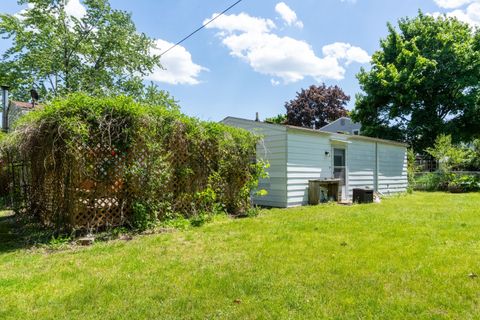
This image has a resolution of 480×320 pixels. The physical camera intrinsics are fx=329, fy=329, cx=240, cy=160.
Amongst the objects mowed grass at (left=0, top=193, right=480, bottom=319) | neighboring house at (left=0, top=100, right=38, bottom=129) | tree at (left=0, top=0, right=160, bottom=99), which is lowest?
mowed grass at (left=0, top=193, right=480, bottom=319)

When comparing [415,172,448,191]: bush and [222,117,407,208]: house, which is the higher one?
[222,117,407,208]: house

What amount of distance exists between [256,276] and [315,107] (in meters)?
36.3

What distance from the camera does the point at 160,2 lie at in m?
10.2

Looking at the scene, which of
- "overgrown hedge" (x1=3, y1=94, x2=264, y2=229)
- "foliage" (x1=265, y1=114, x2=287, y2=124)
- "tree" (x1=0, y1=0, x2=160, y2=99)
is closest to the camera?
"overgrown hedge" (x1=3, y1=94, x2=264, y2=229)

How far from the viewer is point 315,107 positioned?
38.0 metres

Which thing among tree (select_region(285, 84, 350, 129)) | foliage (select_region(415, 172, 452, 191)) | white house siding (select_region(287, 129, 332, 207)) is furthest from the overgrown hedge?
tree (select_region(285, 84, 350, 129))

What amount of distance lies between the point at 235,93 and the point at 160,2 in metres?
8.31

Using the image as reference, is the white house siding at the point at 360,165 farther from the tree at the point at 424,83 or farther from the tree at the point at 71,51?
the tree at the point at 71,51

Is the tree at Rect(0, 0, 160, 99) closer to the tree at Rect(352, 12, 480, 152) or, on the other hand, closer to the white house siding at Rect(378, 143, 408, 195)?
the white house siding at Rect(378, 143, 408, 195)

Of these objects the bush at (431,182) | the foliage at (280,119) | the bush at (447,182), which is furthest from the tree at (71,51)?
the foliage at (280,119)

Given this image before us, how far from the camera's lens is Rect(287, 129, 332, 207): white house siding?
31.6ft

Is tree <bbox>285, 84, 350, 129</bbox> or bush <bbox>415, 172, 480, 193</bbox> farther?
tree <bbox>285, 84, 350, 129</bbox>

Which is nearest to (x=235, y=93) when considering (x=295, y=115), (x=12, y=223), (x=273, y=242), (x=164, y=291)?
(x=12, y=223)

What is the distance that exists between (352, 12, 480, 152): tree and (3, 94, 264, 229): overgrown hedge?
57.5 ft
